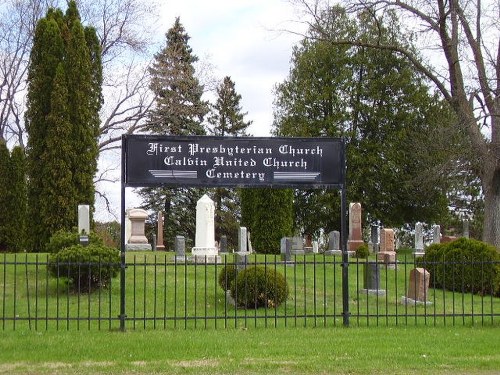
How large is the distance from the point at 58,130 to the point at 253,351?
16591mm

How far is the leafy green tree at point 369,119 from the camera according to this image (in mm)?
39094

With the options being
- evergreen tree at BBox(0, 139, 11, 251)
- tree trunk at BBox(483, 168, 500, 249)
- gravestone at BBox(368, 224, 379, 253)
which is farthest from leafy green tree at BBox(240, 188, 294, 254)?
evergreen tree at BBox(0, 139, 11, 251)

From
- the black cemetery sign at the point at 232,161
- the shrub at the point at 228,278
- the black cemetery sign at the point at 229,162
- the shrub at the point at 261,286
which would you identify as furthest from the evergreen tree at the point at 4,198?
the black cemetery sign at the point at 232,161

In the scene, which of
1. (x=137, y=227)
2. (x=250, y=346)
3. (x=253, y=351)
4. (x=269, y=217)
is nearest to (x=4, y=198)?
(x=137, y=227)

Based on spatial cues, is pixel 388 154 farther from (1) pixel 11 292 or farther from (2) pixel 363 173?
(1) pixel 11 292

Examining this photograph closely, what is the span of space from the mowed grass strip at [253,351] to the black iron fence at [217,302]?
0.60 m

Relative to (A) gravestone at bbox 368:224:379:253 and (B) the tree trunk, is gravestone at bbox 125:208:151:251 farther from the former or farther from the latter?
(B) the tree trunk

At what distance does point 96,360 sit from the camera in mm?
8891

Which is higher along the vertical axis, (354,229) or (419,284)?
(354,229)

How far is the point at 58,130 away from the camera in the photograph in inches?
950

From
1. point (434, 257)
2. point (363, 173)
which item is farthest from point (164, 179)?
point (363, 173)

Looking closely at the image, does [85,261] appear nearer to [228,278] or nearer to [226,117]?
[228,278]

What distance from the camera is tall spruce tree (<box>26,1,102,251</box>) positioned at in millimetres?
24000

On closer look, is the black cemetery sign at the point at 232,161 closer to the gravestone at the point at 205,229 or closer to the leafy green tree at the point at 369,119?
the gravestone at the point at 205,229
